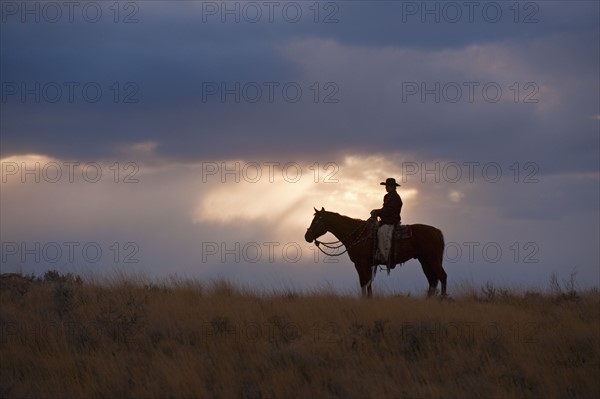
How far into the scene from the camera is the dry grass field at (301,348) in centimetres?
1061

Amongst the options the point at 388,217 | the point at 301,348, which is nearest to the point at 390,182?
the point at 388,217

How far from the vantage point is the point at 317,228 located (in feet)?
62.9

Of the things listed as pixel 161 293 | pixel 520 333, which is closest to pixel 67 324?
pixel 161 293

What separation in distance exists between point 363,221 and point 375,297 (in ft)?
8.95

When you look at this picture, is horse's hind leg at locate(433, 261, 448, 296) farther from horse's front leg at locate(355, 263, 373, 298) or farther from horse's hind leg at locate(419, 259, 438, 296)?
horse's front leg at locate(355, 263, 373, 298)

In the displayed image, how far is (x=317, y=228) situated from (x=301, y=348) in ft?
24.8

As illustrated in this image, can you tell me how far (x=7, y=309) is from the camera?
51.3 feet

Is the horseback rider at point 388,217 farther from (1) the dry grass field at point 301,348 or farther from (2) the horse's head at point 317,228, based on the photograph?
(1) the dry grass field at point 301,348

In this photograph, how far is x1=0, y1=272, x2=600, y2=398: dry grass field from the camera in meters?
10.6

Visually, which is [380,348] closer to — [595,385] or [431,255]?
[595,385]

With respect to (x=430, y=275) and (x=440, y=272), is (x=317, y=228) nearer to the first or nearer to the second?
(x=430, y=275)

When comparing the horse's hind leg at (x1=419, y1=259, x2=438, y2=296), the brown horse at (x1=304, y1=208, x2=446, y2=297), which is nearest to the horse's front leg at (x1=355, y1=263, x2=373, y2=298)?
the brown horse at (x1=304, y1=208, x2=446, y2=297)

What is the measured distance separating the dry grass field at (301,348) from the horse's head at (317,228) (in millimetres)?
3087

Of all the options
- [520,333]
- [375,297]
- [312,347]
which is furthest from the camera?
[375,297]
